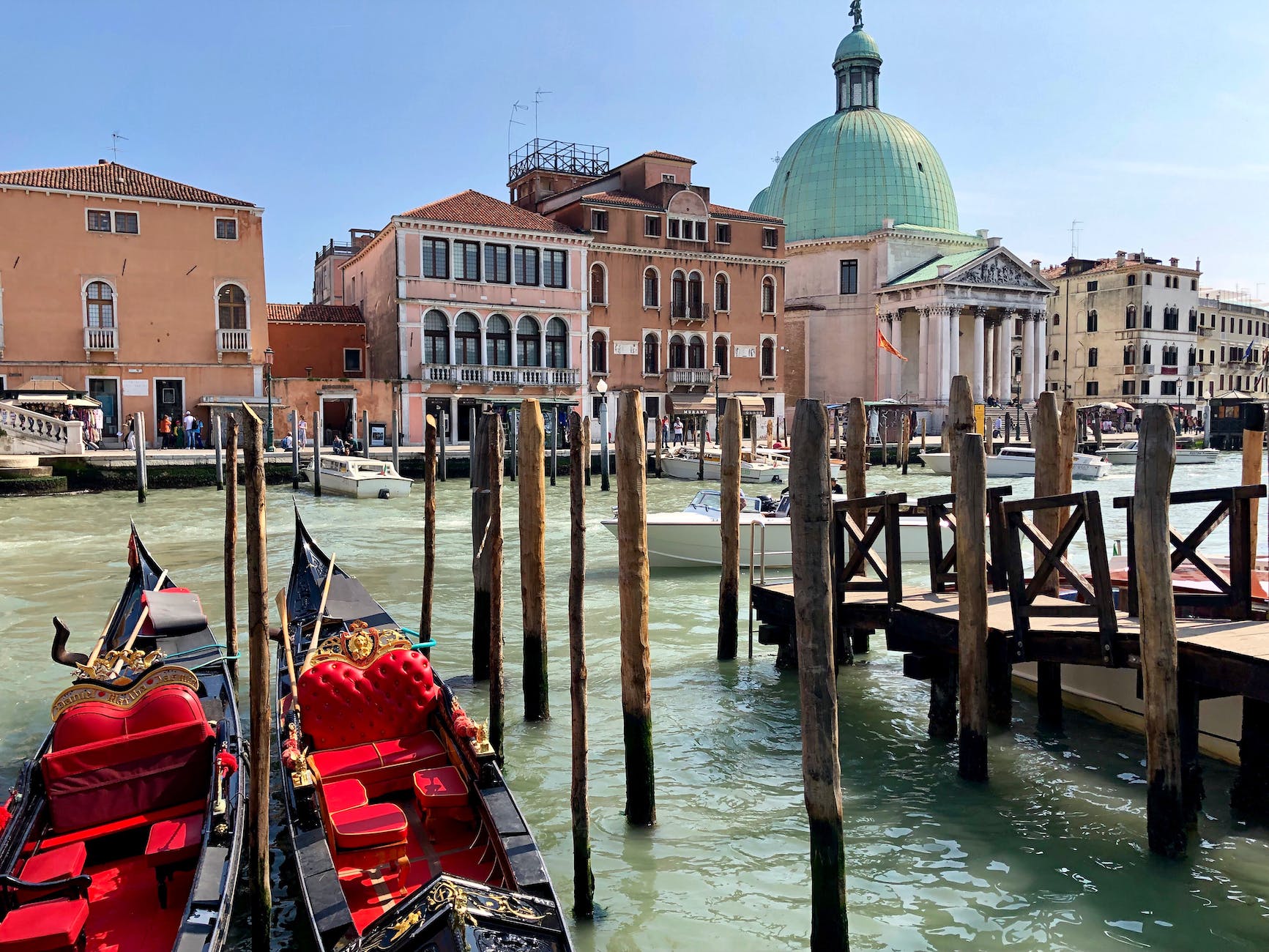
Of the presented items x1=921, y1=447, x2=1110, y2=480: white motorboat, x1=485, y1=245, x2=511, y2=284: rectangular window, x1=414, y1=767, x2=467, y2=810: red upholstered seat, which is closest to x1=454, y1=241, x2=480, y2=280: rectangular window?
x1=485, y1=245, x2=511, y2=284: rectangular window

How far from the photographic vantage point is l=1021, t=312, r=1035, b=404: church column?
4012 cm

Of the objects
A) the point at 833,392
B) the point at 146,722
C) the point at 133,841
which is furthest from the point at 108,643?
the point at 833,392

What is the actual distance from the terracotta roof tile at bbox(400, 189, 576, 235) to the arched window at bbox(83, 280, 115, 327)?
23.5 ft

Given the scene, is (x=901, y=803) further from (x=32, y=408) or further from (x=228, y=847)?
(x=32, y=408)

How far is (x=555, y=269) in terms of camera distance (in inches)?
1132

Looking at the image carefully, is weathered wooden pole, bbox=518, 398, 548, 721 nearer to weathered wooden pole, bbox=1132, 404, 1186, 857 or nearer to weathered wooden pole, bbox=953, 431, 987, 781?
weathered wooden pole, bbox=953, 431, 987, 781

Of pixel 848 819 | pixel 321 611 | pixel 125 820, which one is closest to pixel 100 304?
pixel 321 611

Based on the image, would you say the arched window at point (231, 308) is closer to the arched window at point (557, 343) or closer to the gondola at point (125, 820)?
the arched window at point (557, 343)

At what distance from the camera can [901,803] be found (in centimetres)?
537

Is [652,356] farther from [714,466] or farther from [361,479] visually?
[361,479]

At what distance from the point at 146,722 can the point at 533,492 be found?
2.56 meters

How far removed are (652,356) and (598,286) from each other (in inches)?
111

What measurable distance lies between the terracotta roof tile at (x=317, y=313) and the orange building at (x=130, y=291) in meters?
3.46

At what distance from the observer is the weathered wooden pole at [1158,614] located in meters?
4.39
